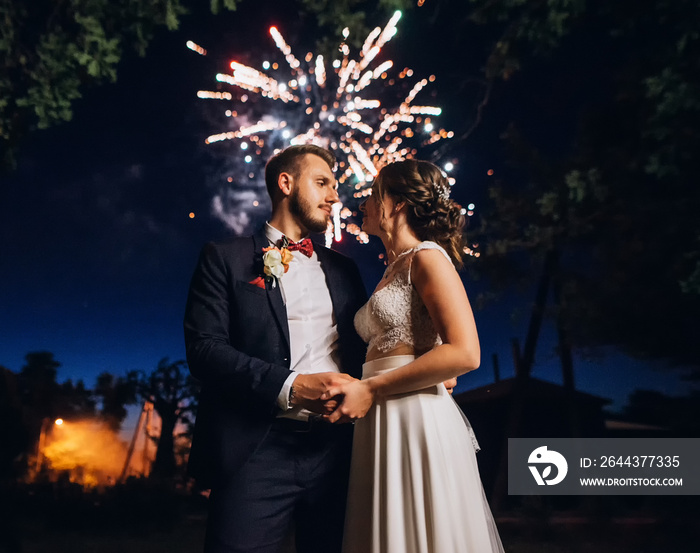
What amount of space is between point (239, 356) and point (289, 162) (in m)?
1.20

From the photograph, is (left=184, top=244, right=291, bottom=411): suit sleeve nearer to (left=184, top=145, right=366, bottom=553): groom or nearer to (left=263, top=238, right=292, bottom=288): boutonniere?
(left=184, top=145, right=366, bottom=553): groom

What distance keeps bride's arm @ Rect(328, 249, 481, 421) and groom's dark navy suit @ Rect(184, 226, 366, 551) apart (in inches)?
12.0

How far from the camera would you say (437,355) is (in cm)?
182

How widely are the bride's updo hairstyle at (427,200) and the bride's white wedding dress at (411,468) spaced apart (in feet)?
0.82

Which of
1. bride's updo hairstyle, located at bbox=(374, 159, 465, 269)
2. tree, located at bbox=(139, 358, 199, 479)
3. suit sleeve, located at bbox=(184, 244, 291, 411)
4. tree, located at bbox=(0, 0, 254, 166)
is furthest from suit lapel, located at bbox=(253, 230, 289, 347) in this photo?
tree, located at bbox=(139, 358, 199, 479)

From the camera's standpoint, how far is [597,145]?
7277 millimetres

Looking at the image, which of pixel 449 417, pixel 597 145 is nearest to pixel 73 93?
pixel 449 417

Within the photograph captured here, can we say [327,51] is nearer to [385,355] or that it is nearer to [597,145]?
[385,355]

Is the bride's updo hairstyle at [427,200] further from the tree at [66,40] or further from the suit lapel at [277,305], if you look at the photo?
the tree at [66,40]

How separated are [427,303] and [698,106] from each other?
392 centimetres

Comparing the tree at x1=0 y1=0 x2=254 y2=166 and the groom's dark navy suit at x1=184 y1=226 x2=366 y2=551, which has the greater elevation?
the tree at x1=0 y1=0 x2=254 y2=166

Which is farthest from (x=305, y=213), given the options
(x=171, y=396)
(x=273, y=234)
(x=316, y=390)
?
(x=171, y=396)

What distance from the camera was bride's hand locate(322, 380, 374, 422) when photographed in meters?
1.81

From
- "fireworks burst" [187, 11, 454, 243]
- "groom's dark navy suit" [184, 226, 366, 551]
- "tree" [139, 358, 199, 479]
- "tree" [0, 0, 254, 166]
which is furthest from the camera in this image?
"tree" [139, 358, 199, 479]
